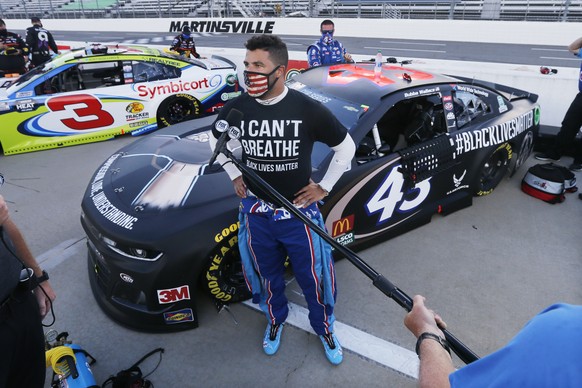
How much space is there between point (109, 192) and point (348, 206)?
169 centimetres

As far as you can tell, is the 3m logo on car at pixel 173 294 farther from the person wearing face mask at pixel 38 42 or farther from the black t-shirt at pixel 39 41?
the black t-shirt at pixel 39 41

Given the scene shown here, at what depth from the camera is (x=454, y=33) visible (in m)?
15.6

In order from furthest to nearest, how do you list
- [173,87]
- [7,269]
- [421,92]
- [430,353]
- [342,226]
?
[173,87]
[421,92]
[342,226]
[7,269]
[430,353]

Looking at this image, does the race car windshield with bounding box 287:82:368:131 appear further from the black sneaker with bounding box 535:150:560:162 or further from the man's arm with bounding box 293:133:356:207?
the black sneaker with bounding box 535:150:560:162

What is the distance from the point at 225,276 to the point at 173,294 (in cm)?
39

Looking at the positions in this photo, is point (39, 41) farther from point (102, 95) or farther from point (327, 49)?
point (327, 49)

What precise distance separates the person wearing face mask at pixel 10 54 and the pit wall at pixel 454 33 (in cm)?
390

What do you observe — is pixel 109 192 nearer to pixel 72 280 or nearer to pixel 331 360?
pixel 72 280

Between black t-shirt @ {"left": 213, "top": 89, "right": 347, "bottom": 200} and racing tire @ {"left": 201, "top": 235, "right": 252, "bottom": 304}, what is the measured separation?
1.83ft

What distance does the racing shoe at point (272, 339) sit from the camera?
251 centimetres

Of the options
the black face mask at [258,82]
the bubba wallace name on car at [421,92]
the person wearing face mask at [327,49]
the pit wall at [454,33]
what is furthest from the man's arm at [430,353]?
the pit wall at [454,33]

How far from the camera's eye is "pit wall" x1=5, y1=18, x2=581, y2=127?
5.74 metres

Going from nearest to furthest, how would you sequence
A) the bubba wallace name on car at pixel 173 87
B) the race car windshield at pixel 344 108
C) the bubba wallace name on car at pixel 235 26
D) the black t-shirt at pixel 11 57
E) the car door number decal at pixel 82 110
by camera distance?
the race car windshield at pixel 344 108 < the car door number decal at pixel 82 110 < the bubba wallace name on car at pixel 173 87 < the black t-shirt at pixel 11 57 < the bubba wallace name on car at pixel 235 26

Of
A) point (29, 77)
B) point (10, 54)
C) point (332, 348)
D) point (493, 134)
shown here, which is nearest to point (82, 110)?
point (29, 77)
